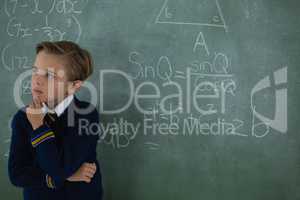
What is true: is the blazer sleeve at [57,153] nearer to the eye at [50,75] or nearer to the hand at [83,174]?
the hand at [83,174]

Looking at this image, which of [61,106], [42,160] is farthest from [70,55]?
[42,160]

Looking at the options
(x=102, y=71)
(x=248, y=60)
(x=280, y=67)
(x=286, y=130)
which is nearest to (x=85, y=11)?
(x=102, y=71)

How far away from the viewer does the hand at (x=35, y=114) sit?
1.79 m

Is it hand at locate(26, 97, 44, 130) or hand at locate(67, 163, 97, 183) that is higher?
hand at locate(26, 97, 44, 130)

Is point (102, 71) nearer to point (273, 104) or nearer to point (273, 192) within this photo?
point (273, 104)

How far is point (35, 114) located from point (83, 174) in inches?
15.7

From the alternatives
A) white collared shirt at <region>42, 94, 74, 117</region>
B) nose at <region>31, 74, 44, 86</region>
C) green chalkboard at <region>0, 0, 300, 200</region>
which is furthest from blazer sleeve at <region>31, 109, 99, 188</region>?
green chalkboard at <region>0, 0, 300, 200</region>

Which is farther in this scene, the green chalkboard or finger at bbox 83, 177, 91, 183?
the green chalkboard

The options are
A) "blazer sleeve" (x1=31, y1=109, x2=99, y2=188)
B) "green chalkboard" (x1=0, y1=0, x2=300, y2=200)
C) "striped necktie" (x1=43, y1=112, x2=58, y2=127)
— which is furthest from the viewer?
"green chalkboard" (x1=0, y1=0, x2=300, y2=200)

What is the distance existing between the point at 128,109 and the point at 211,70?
0.63 m

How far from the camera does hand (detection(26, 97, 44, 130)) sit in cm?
179

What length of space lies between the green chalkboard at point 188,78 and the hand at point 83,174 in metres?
0.61

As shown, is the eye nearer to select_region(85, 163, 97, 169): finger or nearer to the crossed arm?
the crossed arm

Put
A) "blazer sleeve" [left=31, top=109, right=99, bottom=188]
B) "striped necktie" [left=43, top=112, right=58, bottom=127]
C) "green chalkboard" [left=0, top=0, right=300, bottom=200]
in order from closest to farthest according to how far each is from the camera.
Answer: "blazer sleeve" [left=31, top=109, right=99, bottom=188] < "striped necktie" [left=43, top=112, right=58, bottom=127] < "green chalkboard" [left=0, top=0, right=300, bottom=200]
